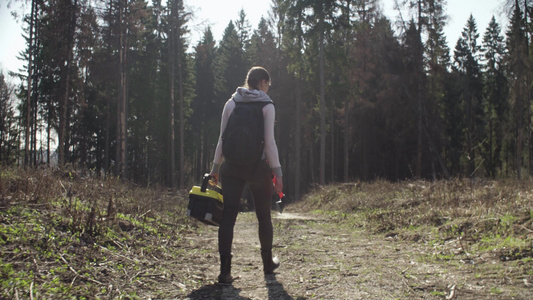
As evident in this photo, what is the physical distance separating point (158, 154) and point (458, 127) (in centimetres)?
2849

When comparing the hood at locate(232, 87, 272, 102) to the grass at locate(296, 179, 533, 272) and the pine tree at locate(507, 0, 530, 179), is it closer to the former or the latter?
the grass at locate(296, 179, 533, 272)

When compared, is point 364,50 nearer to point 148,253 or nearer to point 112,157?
point 112,157

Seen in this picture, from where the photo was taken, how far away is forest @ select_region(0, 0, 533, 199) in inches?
838

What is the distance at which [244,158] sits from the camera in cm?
368

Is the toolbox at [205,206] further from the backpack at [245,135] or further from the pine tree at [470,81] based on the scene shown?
the pine tree at [470,81]

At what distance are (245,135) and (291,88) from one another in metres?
28.3

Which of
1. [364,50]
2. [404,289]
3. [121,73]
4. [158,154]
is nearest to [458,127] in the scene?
[364,50]

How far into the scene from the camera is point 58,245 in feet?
12.4

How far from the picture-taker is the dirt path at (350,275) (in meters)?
3.23

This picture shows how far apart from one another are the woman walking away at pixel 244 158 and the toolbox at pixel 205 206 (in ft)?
0.39

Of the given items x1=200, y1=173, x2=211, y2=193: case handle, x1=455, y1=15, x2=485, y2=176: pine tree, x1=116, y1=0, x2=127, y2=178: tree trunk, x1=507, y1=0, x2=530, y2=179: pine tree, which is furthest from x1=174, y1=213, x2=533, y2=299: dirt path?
x1=455, y1=15, x2=485, y2=176: pine tree

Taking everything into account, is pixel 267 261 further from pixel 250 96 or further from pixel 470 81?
pixel 470 81

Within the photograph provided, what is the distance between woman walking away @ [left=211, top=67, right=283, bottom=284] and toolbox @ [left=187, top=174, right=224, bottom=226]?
0.39 ft

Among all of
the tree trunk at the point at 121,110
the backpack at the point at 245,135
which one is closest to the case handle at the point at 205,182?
the backpack at the point at 245,135
